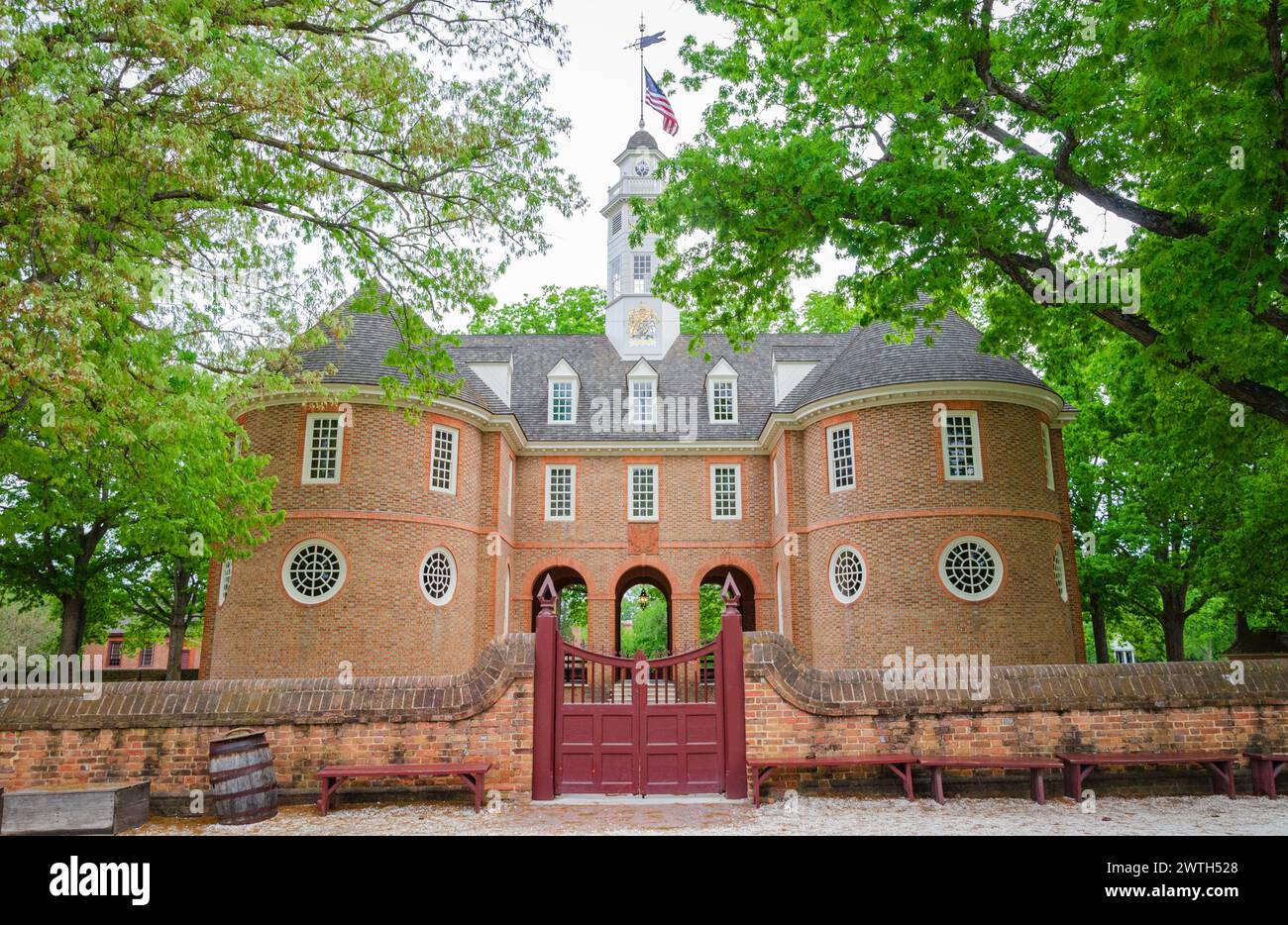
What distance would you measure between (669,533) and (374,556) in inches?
358

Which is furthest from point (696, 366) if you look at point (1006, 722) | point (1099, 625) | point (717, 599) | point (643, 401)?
point (1006, 722)

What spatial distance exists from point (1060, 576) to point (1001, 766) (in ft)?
41.1

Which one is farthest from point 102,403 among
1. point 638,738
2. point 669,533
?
point 669,533

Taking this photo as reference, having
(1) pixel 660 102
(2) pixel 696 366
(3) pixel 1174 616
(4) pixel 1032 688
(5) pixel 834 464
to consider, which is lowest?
(4) pixel 1032 688

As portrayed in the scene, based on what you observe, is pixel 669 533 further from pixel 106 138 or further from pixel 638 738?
pixel 106 138

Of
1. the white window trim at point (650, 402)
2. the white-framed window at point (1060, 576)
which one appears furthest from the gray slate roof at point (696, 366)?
the white-framed window at point (1060, 576)

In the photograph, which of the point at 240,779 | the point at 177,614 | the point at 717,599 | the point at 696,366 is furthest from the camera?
the point at 717,599

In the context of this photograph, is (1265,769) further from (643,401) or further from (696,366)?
(696,366)

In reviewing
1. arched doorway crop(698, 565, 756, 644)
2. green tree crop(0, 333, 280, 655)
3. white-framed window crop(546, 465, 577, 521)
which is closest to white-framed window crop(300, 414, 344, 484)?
green tree crop(0, 333, 280, 655)

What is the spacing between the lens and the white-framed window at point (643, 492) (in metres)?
25.3

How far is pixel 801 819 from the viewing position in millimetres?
8844

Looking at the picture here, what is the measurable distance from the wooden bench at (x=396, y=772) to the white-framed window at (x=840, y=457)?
13791mm

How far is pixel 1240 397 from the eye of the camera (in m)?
11.5

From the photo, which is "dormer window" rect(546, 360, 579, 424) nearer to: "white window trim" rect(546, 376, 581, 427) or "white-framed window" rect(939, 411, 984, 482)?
"white window trim" rect(546, 376, 581, 427)
